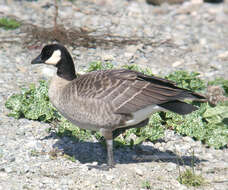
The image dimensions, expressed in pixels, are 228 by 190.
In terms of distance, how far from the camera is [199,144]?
717cm

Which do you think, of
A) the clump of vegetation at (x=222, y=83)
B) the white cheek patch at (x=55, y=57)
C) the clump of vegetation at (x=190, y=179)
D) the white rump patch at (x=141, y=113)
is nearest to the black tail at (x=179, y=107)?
the white rump patch at (x=141, y=113)

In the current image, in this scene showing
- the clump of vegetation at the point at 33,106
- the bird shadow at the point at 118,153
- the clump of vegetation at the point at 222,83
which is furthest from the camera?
the clump of vegetation at the point at 222,83

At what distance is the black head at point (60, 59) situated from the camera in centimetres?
634

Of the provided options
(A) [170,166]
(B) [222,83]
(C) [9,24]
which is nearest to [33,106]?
(A) [170,166]

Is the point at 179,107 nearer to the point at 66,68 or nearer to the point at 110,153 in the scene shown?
the point at 110,153

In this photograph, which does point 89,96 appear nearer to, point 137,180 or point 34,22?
point 137,180

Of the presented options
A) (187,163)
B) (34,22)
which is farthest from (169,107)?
(34,22)

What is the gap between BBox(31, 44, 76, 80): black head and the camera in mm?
6336

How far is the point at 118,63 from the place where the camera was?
9.34m

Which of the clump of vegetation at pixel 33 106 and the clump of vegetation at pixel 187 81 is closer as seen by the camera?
the clump of vegetation at pixel 33 106

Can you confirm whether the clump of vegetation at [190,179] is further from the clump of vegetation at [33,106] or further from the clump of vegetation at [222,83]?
the clump of vegetation at [222,83]

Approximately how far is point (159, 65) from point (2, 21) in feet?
13.4

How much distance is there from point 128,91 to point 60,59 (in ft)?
3.63

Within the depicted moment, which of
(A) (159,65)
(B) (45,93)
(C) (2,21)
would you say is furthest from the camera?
(C) (2,21)
